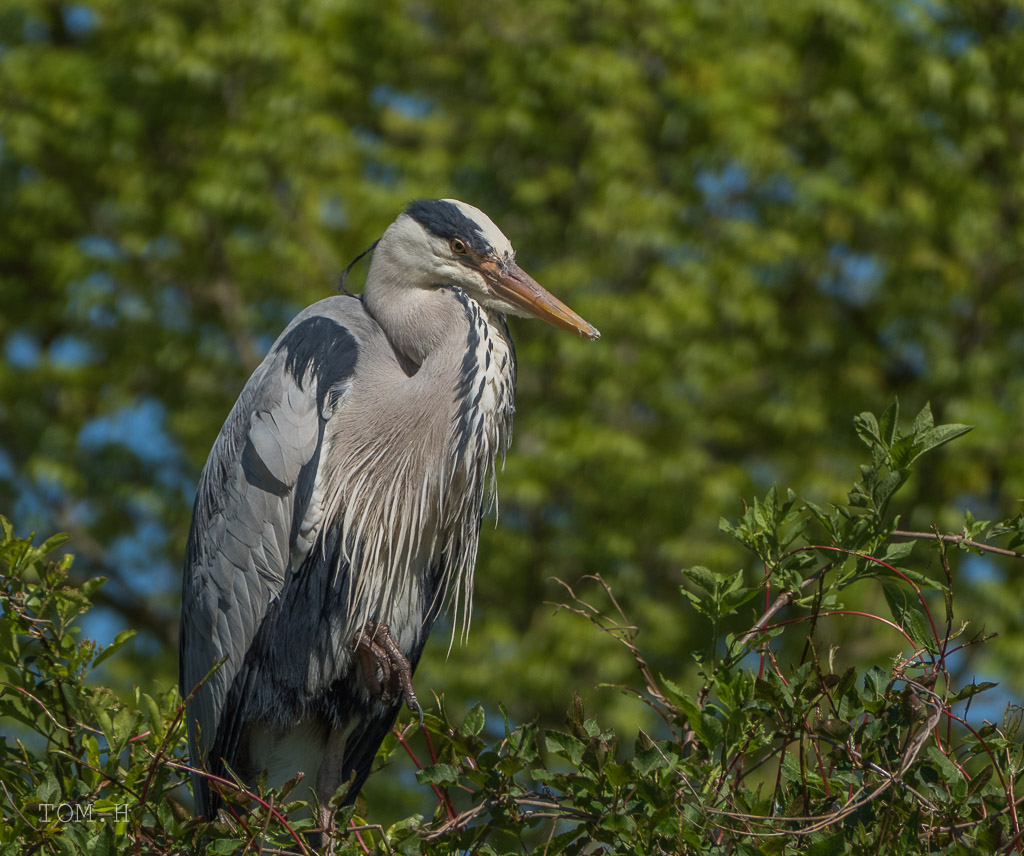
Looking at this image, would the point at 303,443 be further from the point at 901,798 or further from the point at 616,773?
the point at 901,798

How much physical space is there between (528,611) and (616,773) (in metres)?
6.36

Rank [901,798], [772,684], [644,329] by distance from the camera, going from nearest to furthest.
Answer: [901,798] < [772,684] < [644,329]

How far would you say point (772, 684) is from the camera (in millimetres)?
2141

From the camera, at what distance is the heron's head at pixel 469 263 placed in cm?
344

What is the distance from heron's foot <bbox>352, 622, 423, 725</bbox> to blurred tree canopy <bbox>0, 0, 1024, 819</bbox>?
14.9 feet

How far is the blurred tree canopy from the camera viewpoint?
821cm

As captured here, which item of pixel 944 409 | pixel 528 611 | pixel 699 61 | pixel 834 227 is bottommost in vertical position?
pixel 528 611

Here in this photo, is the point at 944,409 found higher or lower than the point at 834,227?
lower

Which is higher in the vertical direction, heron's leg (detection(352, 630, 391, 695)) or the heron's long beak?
the heron's long beak

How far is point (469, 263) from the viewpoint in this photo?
349cm

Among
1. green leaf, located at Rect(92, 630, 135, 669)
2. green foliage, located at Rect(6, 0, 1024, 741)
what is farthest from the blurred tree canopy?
green leaf, located at Rect(92, 630, 135, 669)

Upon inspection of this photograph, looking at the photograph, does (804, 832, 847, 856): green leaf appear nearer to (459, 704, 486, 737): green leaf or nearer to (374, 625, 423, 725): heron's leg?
(459, 704, 486, 737): green leaf

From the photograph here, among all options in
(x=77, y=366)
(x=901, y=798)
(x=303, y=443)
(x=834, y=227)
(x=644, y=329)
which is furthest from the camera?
(x=77, y=366)

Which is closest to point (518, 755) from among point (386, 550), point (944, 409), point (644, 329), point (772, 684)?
point (772, 684)
